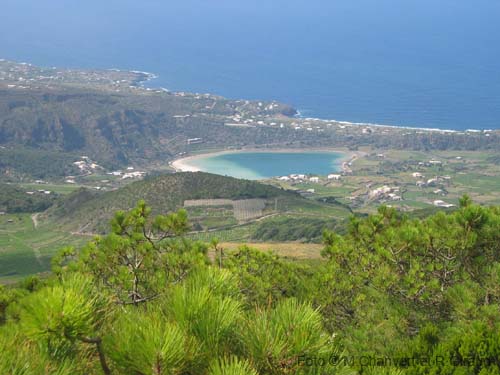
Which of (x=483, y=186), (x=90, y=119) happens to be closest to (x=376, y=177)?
(x=483, y=186)

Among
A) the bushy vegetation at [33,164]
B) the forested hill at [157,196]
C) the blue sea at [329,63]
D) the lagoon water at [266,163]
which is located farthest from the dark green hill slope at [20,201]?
the blue sea at [329,63]

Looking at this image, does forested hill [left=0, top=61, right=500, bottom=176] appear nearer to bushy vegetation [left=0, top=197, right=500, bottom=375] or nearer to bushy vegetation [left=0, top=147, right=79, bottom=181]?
bushy vegetation [left=0, top=147, right=79, bottom=181]

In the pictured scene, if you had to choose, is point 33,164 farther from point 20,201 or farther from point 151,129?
point 151,129

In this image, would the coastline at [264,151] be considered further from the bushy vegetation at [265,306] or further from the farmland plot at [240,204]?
the bushy vegetation at [265,306]

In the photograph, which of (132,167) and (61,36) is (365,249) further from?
(61,36)

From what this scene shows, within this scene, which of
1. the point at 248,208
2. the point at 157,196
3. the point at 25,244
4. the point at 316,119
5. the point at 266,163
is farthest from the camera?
the point at 316,119

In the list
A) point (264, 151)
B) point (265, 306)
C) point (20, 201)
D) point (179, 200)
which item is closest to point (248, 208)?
point (179, 200)
